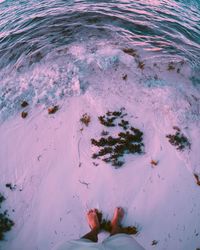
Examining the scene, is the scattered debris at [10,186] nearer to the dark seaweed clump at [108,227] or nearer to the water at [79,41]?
the dark seaweed clump at [108,227]

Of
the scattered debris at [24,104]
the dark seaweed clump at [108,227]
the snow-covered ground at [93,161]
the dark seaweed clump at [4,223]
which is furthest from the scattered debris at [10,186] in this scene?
the scattered debris at [24,104]

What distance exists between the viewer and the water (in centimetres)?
646

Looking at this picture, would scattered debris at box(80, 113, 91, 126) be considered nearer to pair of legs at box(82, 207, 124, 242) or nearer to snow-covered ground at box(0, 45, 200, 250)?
snow-covered ground at box(0, 45, 200, 250)

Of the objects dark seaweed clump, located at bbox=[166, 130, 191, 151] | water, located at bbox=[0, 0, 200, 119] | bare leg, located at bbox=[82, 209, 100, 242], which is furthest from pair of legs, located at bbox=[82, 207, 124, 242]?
water, located at bbox=[0, 0, 200, 119]

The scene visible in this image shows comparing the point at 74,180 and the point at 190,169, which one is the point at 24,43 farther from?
the point at 190,169

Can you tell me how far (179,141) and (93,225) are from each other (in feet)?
7.63

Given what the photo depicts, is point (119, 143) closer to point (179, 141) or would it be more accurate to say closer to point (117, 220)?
point (179, 141)

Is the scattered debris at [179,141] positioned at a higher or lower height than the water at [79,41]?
lower

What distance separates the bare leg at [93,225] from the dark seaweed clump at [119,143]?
40.1 inches

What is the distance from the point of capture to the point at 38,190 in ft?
14.6

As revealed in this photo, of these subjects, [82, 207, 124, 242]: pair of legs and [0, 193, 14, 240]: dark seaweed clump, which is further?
[0, 193, 14, 240]: dark seaweed clump

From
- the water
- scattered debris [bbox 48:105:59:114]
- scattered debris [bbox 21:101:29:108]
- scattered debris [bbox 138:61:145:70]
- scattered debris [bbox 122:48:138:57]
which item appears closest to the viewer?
scattered debris [bbox 48:105:59:114]

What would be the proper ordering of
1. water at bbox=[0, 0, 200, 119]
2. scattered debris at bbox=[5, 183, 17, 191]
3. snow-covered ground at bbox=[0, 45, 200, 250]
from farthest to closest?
water at bbox=[0, 0, 200, 119] → scattered debris at bbox=[5, 183, 17, 191] → snow-covered ground at bbox=[0, 45, 200, 250]

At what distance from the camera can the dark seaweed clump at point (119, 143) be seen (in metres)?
4.75
